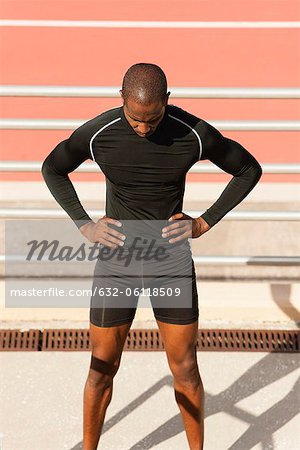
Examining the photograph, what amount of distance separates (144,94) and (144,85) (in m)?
0.03

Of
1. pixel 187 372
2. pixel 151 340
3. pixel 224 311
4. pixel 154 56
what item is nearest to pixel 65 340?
pixel 151 340

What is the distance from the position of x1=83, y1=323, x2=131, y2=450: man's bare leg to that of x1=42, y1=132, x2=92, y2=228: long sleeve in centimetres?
44

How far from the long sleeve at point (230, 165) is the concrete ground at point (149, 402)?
1013 mm

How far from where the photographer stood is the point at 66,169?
2.35 metres

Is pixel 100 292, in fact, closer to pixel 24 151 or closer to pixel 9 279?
pixel 9 279

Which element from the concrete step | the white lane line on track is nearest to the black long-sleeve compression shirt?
the concrete step

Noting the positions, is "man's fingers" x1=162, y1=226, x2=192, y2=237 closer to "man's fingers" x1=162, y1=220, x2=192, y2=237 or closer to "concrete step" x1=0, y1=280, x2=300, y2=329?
"man's fingers" x1=162, y1=220, x2=192, y2=237

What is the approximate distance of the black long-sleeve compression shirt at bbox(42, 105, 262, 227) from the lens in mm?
2158

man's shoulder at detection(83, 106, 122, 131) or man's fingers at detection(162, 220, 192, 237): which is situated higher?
man's shoulder at detection(83, 106, 122, 131)

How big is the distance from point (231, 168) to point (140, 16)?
5.81 m

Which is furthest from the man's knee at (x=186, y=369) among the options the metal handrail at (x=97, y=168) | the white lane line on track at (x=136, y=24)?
the white lane line on track at (x=136, y=24)

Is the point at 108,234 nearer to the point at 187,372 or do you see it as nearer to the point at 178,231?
the point at 178,231

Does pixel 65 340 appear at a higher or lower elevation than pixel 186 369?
lower

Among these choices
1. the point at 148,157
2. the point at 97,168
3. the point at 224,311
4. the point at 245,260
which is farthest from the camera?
the point at 224,311
